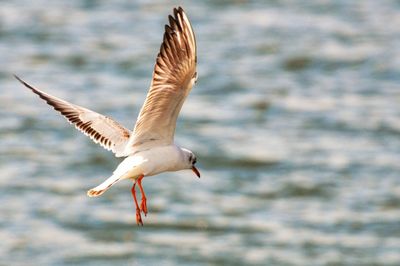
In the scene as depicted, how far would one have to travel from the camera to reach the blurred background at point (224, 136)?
26.2m

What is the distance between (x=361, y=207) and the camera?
91.4 ft

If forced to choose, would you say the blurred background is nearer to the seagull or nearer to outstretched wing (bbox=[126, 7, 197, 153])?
the seagull

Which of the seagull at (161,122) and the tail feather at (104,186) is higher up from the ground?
the seagull at (161,122)

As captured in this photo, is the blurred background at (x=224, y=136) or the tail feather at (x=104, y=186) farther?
the blurred background at (x=224, y=136)

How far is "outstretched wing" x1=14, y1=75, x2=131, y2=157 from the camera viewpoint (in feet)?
34.7

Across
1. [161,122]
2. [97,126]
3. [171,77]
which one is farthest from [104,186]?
[97,126]

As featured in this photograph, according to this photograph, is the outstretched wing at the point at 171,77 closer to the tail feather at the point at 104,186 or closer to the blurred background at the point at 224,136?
the tail feather at the point at 104,186

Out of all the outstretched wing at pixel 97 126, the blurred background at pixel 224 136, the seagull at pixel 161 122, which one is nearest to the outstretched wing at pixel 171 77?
the seagull at pixel 161 122

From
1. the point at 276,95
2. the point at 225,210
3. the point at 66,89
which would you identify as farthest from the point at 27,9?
the point at 225,210

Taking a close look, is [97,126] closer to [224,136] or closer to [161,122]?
[161,122]

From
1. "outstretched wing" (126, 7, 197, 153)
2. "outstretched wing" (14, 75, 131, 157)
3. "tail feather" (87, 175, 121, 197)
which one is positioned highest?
"outstretched wing" (126, 7, 197, 153)

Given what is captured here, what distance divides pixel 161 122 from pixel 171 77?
0.52 m

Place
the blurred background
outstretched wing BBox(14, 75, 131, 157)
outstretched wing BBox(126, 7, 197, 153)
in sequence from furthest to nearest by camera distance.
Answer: the blurred background
outstretched wing BBox(14, 75, 131, 157)
outstretched wing BBox(126, 7, 197, 153)

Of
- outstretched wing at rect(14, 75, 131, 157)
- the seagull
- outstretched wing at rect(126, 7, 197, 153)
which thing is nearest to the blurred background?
outstretched wing at rect(14, 75, 131, 157)
